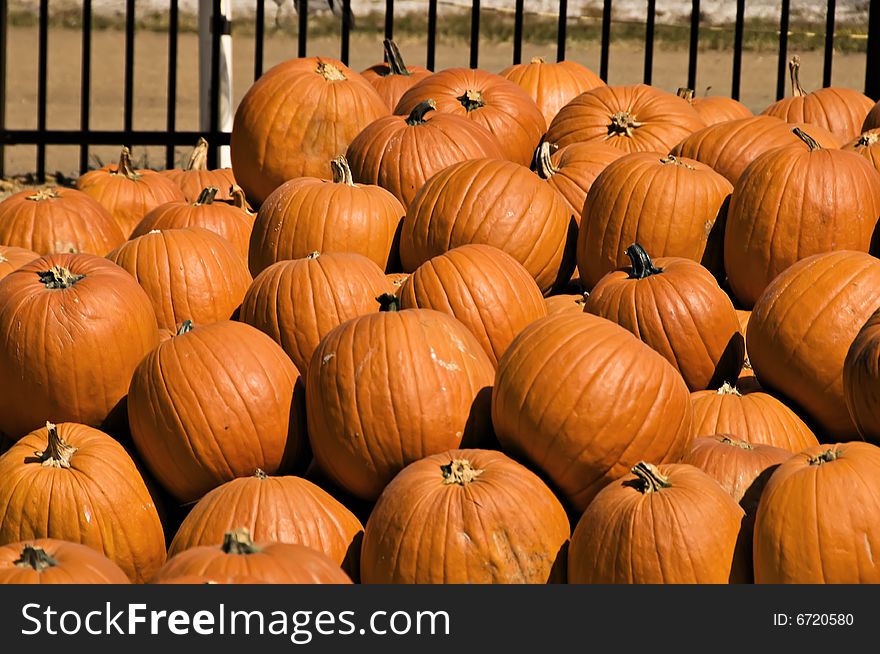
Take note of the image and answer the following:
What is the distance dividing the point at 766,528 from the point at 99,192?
11.6 ft

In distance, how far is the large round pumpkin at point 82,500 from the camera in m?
3.04

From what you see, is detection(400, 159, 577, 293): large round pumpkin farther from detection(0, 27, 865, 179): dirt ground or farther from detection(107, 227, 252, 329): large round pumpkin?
detection(0, 27, 865, 179): dirt ground

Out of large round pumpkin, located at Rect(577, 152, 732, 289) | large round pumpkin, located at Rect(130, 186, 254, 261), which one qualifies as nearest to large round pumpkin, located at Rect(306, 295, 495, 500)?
large round pumpkin, located at Rect(577, 152, 732, 289)

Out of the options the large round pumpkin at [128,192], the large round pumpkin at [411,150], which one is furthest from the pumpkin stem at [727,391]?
the large round pumpkin at [128,192]

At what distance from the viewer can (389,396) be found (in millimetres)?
3010

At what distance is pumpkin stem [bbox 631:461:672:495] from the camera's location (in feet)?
8.82

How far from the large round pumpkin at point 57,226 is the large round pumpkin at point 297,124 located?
0.65 m

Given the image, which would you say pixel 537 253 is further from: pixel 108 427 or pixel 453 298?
pixel 108 427

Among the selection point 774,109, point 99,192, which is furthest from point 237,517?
point 774,109

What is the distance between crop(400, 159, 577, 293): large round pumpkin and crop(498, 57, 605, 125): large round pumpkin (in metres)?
1.55

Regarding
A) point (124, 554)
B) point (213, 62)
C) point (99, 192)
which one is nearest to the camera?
point (124, 554)

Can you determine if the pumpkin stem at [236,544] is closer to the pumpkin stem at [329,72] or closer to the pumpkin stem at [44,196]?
the pumpkin stem at [44,196]

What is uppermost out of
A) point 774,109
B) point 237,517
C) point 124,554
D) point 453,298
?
point 774,109

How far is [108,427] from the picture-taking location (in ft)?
11.5
